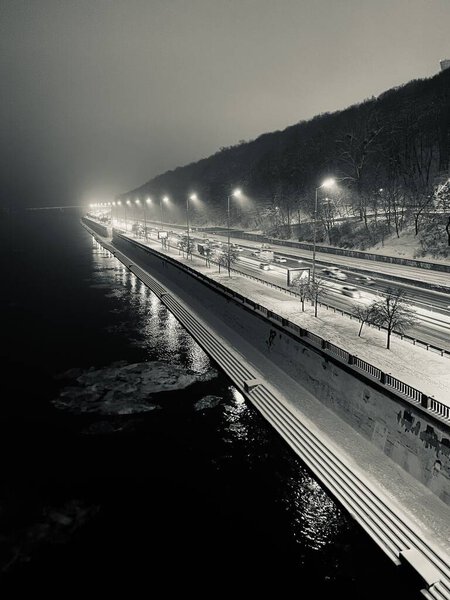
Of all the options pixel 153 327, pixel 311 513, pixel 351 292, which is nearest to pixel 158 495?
pixel 311 513

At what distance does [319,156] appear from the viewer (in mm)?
90812

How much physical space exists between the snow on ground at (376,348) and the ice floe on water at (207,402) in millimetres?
8275

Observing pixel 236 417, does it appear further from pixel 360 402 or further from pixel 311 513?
pixel 311 513

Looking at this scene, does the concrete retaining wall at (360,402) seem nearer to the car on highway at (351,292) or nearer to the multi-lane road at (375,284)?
the multi-lane road at (375,284)

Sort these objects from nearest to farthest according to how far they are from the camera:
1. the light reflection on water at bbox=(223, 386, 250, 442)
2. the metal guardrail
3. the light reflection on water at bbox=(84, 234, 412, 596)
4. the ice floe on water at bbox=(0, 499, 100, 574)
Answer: the ice floe on water at bbox=(0, 499, 100, 574) → the light reflection on water at bbox=(84, 234, 412, 596) → the metal guardrail → the light reflection on water at bbox=(223, 386, 250, 442)

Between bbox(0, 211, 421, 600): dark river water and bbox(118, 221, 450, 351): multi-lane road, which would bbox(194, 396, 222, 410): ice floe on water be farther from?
bbox(118, 221, 450, 351): multi-lane road

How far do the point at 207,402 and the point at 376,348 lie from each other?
1179 cm

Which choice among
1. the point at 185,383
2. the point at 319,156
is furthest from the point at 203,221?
the point at 185,383

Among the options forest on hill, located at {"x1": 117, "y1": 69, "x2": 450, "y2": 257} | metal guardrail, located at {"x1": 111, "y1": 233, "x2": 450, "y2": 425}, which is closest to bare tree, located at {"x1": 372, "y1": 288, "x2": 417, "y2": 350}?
metal guardrail, located at {"x1": 111, "y1": 233, "x2": 450, "y2": 425}

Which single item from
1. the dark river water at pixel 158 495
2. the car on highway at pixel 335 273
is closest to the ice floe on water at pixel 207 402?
the dark river water at pixel 158 495

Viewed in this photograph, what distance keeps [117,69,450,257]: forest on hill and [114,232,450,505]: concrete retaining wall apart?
96.4ft

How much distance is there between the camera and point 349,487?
18.1 meters

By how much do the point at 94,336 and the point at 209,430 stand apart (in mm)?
22479

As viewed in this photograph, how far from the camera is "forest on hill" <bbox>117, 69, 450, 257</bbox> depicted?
60219 millimetres
